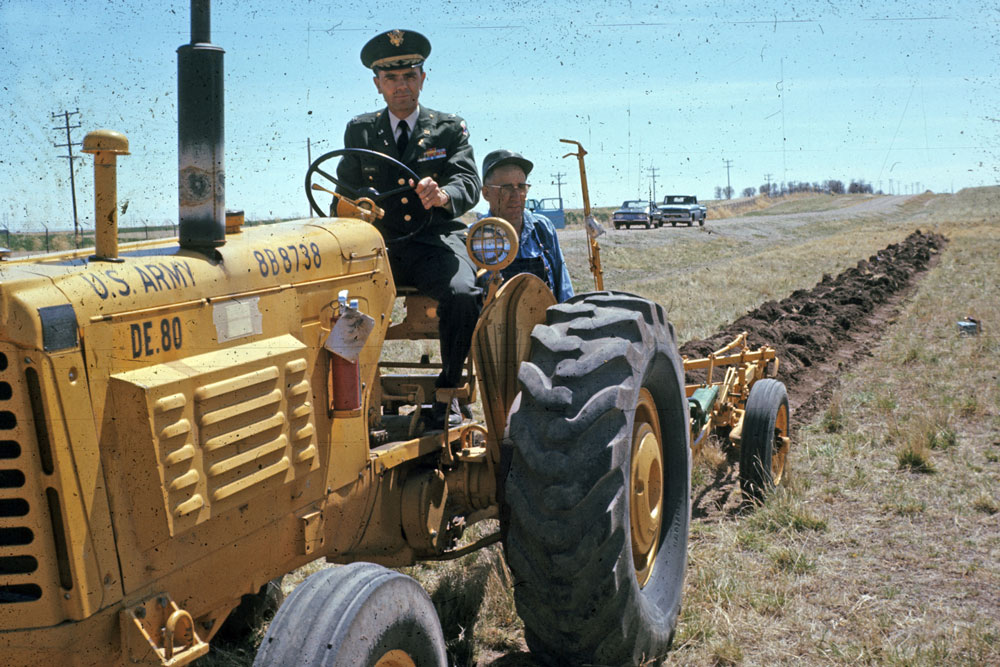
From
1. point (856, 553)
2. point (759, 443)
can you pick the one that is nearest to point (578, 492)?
point (856, 553)

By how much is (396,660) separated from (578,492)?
0.92m

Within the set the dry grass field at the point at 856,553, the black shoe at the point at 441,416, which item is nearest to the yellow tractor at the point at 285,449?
the black shoe at the point at 441,416

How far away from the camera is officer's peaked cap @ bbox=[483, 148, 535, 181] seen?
20.4 feet

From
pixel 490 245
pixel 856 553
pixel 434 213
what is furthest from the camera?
pixel 856 553

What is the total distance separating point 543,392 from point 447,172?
150 cm

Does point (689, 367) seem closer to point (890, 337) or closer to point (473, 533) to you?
point (473, 533)

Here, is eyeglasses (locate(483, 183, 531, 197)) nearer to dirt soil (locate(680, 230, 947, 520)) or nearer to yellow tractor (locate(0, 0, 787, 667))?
yellow tractor (locate(0, 0, 787, 667))

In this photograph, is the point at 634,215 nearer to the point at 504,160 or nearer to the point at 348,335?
the point at 504,160

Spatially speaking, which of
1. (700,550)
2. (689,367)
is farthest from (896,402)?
(700,550)

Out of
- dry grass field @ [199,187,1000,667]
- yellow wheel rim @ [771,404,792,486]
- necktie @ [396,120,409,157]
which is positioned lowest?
dry grass field @ [199,187,1000,667]

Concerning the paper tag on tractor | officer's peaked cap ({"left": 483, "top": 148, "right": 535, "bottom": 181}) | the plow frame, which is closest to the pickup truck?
the plow frame

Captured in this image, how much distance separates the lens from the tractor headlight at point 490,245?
12.5 feet

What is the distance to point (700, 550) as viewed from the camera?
523cm

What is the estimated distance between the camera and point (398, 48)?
4.44 m
